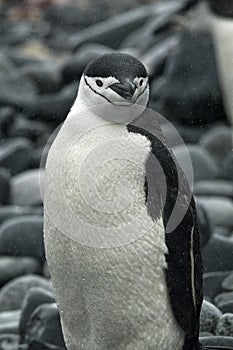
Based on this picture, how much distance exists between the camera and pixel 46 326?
4684mm

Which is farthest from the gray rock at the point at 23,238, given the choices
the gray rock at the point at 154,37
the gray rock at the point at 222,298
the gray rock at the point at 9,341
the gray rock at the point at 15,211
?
the gray rock at the point at 154,37

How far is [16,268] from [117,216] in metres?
2.31

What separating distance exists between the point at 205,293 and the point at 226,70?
339 cm

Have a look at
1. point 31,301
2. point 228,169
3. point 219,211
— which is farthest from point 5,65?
point 31,301

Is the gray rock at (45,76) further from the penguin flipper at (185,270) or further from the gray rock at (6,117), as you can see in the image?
the penguin flipper at (185,270)

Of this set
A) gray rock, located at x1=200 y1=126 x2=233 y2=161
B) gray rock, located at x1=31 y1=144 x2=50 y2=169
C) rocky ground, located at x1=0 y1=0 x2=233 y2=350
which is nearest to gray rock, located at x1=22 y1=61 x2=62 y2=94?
rocky ground, located at x1=0 y1=0 x2=233 y2=350

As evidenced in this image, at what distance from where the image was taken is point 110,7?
13656 mm

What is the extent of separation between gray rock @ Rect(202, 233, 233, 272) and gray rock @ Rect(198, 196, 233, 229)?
84cm

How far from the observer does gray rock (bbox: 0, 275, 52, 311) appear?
5379mm

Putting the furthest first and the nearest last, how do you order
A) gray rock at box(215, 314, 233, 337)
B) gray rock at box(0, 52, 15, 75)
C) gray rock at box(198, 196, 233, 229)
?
gray rock at box(0, 52, 15, 75)
gray rock at box(198, 196, 233, 229)
gray rock at box(215, 314, 233, 337)

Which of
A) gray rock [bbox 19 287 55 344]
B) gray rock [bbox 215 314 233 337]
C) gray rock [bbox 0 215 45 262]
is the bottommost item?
gray rock [bbox 0 215 45 262]

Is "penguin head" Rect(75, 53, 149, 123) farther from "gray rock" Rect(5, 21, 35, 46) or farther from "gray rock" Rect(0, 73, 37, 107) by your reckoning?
"gray rock" Rect(5, 21, 35, 46)

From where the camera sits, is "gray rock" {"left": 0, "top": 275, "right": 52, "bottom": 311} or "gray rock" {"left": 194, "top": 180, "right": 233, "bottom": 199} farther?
"gray rock" {"left": 194, "top": 180, "right": 233, "bottom": 199}

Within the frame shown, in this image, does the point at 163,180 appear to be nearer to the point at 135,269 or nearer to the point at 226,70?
the point at 135,269
